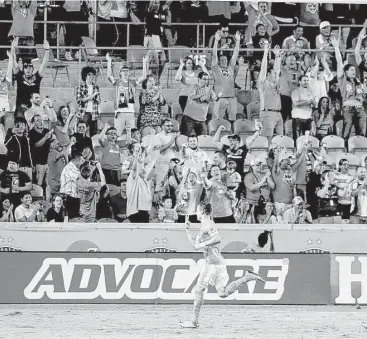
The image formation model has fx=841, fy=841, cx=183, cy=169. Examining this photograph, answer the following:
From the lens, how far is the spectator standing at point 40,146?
16797 mm

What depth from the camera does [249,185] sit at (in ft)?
55.7

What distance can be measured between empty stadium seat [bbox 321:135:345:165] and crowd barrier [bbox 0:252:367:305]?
396 centimetres

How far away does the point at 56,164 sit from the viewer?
1688 centimetres

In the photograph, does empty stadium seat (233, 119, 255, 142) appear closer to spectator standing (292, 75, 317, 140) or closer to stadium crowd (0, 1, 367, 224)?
stadium crowd (0, 1, 367, 224)

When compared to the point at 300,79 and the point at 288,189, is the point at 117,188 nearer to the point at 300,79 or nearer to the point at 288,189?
the point at 288,189

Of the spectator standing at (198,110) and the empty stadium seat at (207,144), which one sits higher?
the spectator standing at (198,110)

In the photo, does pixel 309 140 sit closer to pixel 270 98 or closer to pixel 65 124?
pixel 270 98

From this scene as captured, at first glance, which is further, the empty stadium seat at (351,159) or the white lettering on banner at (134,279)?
the empty stadium seat at (351,159)

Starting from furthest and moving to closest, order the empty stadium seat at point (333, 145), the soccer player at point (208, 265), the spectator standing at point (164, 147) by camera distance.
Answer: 1. the empty stadium seat at point (333, 145)
2. the spectator standing at point (164, 147)
3. the soccer player at point (208, 265)

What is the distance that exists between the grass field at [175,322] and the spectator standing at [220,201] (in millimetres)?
2825

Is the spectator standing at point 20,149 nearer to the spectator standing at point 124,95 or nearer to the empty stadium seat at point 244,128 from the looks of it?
the spectator standing at point 124,95

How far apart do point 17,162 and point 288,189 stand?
5.49 meters

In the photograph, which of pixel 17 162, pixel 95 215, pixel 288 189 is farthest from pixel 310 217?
pixel 17 162

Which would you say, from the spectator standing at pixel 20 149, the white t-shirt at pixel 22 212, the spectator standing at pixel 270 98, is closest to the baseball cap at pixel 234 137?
the spectator standing at pixel 270 98
